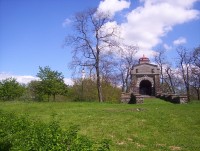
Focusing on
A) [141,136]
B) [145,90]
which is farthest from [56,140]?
[145,90]

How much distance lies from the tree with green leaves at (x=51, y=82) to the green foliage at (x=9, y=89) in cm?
436

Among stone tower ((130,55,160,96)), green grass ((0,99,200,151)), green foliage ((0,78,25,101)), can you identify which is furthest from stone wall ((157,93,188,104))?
green foliage ((0,78,25,101))

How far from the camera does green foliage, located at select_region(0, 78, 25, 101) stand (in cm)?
3797

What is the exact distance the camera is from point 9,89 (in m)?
38.0

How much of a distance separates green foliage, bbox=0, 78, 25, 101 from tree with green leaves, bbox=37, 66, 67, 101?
4365 millimetres

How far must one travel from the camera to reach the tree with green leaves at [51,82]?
117ft

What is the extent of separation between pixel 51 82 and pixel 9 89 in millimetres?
6166

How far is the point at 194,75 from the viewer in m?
49.7

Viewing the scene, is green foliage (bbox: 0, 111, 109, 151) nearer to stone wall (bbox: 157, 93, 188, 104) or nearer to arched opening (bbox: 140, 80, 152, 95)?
stone wall (bbox: 157, 93, 188, 104)

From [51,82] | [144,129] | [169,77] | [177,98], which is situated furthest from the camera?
[169,77]

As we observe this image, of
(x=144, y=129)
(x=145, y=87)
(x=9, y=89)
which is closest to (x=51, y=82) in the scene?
(x=9, y=89)

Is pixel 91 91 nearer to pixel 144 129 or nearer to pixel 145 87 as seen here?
pixel 145 87

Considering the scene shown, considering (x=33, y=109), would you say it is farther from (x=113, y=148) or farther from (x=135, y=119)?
(x=113, y=148)

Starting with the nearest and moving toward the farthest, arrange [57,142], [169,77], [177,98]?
[57,142], [177,98], [169,77]
